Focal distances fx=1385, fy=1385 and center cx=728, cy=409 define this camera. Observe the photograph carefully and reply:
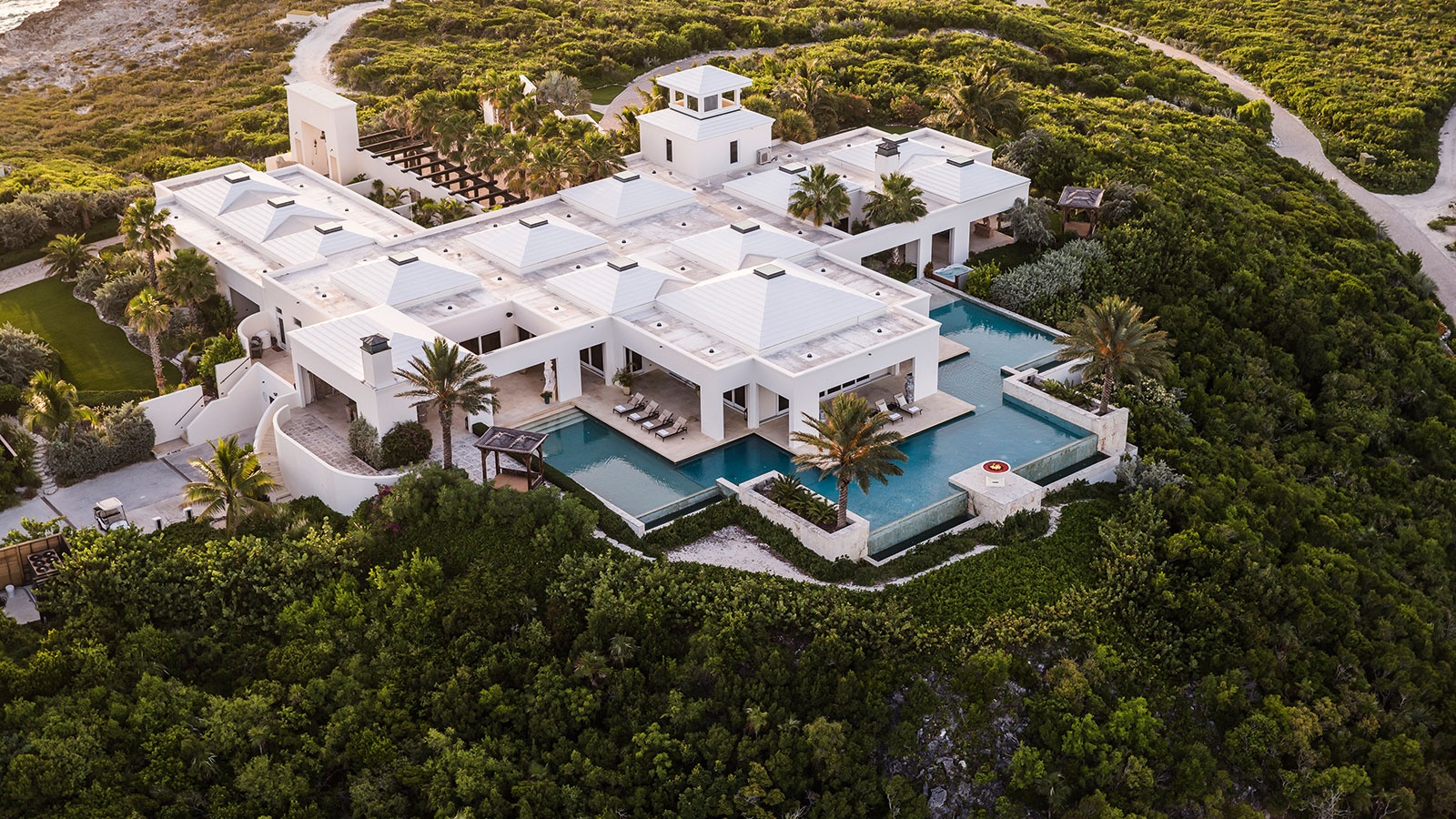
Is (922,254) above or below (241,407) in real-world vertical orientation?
above

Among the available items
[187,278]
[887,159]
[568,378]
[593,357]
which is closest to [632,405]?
[568,378]

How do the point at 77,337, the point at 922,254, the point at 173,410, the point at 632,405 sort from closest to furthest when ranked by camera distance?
the point at 632,405
the point at 173,410
the point at 77,337
the point at 922,254

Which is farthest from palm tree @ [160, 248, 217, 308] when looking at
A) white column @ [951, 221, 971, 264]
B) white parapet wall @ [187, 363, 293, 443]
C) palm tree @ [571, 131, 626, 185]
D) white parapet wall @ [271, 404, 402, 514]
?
white column @ [951, 221, 971, 264]

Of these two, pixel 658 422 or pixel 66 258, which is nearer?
pixel 658 422

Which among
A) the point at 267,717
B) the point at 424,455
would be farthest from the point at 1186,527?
the point at 267,717

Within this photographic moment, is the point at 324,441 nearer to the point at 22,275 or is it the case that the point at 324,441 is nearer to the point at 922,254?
the point at 22,275

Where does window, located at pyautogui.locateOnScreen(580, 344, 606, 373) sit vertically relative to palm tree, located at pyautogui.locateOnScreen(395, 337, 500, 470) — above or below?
below

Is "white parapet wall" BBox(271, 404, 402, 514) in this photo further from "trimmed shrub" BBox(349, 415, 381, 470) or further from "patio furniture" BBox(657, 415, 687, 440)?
"patio furniture" BBox(657, 415, 687, 440)

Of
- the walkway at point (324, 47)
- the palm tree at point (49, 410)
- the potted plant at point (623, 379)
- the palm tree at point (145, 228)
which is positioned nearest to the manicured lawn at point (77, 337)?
the palm tree at point (145, 228)
